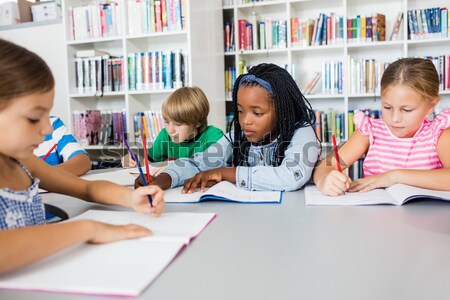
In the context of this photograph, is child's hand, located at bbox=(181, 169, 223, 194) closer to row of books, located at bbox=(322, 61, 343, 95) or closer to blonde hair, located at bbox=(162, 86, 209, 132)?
blonde hair, located at bbox=(162, 86, 209, 132)

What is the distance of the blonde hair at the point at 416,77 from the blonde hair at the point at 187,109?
3.17 feet

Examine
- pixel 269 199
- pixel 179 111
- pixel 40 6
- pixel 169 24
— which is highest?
pixel 40 6

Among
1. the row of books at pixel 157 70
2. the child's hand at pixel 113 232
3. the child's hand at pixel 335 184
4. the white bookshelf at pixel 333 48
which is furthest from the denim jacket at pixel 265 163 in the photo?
the white bookshelf at pixel 333 48

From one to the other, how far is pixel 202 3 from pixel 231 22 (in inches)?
17.8

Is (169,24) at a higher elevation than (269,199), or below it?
higher

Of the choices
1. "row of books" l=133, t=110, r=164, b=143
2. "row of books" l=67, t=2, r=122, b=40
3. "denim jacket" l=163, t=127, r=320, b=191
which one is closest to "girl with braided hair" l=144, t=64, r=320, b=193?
"denim jacket" l=163, t=127, r=320, b=191

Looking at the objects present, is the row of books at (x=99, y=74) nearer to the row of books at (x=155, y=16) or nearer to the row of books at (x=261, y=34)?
the row of books at (x=155, y=16)

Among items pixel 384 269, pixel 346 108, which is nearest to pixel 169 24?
pixel 346 108

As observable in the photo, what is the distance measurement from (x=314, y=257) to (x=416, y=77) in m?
0.87

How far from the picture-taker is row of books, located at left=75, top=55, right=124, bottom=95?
10.5 ft

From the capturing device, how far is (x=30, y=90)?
0.59 metres

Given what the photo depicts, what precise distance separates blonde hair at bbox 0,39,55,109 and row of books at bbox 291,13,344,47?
9.02 feet

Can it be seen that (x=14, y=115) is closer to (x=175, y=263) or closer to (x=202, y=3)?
(x=175, y=263)

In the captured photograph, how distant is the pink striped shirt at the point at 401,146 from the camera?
125 centimetres
